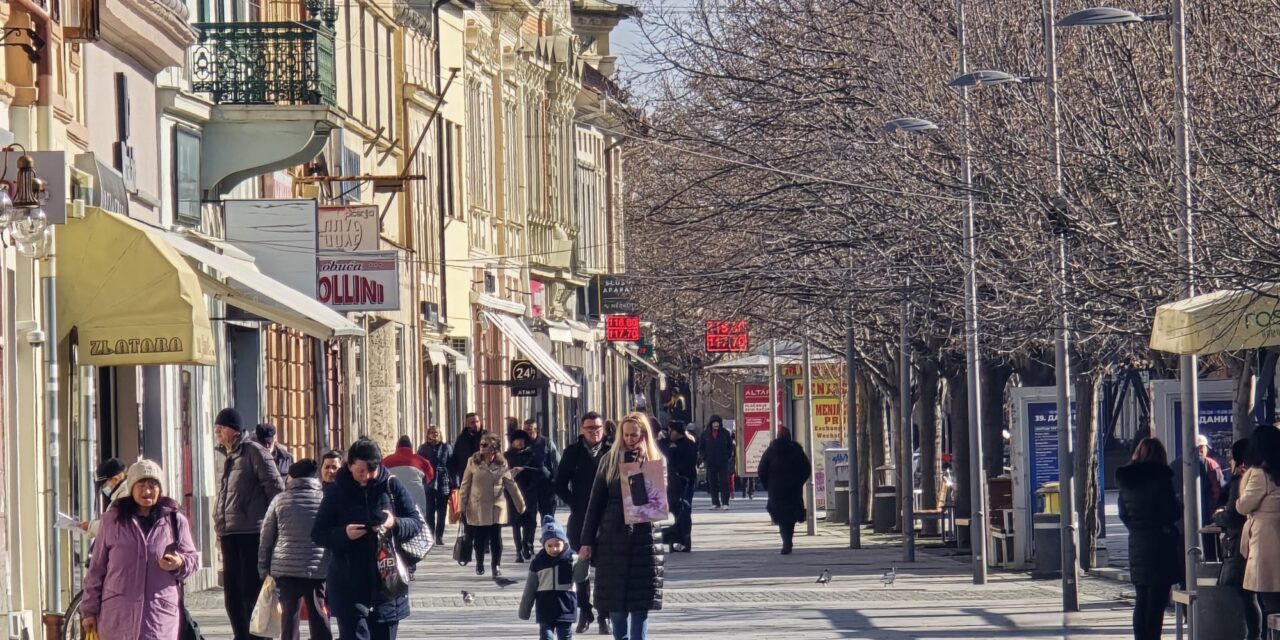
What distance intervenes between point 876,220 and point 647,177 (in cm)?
1767

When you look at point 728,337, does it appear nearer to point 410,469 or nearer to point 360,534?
point 410,469

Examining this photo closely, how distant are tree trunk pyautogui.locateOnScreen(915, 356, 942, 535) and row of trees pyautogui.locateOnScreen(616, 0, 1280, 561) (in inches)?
2.0

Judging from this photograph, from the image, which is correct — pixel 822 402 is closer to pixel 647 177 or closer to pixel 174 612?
pixel 647 177

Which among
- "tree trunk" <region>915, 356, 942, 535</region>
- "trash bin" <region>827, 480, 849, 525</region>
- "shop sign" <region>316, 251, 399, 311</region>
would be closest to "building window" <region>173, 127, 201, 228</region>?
"shop sign" <region>316, 251, 399, 311</region>

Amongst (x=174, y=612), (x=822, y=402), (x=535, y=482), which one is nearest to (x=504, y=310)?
(x=822, y=402)

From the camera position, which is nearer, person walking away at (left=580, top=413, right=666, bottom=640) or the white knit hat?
the white knit hat

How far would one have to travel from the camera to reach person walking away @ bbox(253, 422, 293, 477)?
19891 millimetres

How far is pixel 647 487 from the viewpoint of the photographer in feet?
54.3

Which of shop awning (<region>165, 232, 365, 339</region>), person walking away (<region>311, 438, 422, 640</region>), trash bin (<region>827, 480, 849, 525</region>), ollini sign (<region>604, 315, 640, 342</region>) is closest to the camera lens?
person walking away (<region>311, 438, 422, 640</region>)

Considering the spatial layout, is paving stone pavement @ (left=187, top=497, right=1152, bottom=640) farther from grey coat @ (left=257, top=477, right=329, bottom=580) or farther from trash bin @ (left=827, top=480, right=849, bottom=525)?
trash bin @ (left=827, top=480, right=849, bottom=525)

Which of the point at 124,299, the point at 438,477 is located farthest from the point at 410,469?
the point at 124,299

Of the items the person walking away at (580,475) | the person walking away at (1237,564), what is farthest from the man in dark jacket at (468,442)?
the person walking away at (1237,564)

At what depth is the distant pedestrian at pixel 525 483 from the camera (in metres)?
30.4

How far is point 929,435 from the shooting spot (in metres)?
37.6
